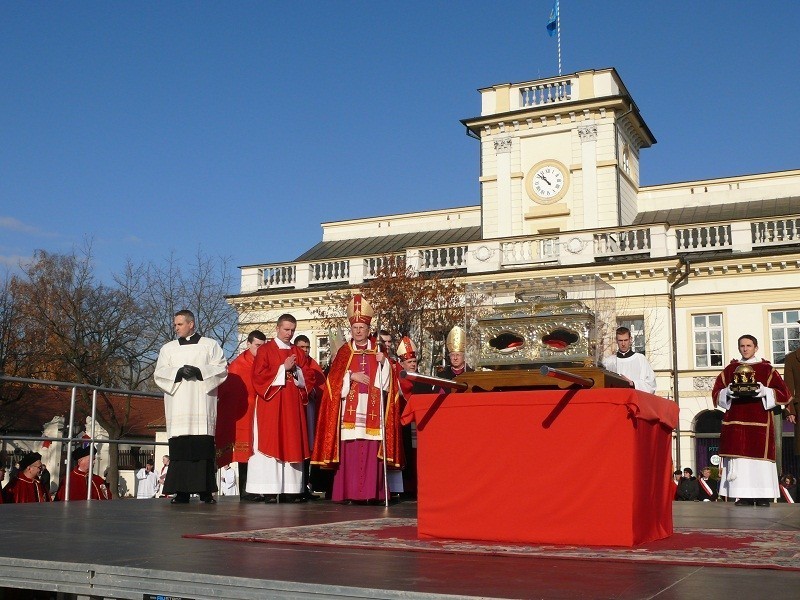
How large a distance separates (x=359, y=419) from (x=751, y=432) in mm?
4979

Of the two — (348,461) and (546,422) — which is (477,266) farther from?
(546,422)

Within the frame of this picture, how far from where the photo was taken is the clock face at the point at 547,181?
36.4m

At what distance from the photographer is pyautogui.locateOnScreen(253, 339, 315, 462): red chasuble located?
1065cm

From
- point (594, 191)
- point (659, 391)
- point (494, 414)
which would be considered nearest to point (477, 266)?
point (594, 191)

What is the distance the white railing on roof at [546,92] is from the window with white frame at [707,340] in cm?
1039

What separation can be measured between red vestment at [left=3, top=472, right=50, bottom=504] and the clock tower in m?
26.7

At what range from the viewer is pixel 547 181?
36688 mm

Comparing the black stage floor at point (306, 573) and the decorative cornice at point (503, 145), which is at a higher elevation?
the decorative cornice at point (503, 145)

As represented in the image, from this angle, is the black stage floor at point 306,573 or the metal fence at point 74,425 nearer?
the black stage floor at point 306,573

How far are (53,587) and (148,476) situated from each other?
24.6 m

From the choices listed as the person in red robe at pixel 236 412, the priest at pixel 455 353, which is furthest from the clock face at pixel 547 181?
the person in red robe at pixel 236 412

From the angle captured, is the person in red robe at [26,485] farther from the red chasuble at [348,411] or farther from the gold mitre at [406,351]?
the gold mitre at [406,351]

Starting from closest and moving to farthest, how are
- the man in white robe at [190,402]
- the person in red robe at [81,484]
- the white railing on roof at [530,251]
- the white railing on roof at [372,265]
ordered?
the man in white robe at [190,402] → the person in red robe at [81,484] → the white railing on roof at [530,251] → the white railing on roof at [372,265]

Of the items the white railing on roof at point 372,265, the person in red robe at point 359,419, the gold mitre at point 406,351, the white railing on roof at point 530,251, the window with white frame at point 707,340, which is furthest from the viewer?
the white railing on roof at point 372,265
